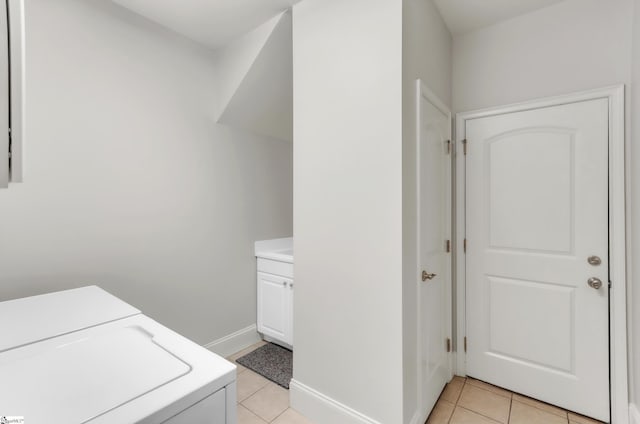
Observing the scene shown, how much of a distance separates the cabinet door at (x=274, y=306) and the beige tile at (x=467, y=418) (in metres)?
1.28

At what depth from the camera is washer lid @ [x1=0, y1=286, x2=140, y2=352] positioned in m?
1.02

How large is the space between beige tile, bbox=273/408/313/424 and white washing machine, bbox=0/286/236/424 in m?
1.09

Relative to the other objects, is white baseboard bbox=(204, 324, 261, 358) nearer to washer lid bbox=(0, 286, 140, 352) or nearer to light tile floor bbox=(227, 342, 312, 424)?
light tile floor bbox=(227, 342, 312, 424)

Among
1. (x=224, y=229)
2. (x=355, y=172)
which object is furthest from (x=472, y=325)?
(x=224, y=229)

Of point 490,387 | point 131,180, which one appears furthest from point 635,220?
point 131,180

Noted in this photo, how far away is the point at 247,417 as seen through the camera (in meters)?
1.77

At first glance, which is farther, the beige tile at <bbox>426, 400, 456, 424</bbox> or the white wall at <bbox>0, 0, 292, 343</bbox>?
the beige tile at <bbox>426, 400, 456, 424</bbox>

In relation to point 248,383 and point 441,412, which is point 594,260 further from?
point 248,383

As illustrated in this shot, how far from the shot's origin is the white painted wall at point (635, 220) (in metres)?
1.55

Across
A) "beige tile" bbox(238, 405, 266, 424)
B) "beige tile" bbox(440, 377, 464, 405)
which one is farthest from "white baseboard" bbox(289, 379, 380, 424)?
"beige tile" bbox(440, 377, 464, 405)

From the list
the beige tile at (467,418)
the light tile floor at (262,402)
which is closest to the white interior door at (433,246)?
the beige tile at (467,418)

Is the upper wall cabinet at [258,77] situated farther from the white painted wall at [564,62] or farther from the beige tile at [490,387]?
the beige tile at [490,387]

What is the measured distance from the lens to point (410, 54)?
149 centimetres

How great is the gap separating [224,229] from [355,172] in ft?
4.64
